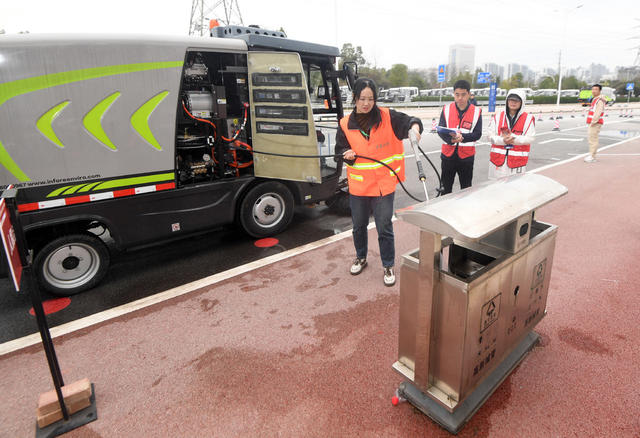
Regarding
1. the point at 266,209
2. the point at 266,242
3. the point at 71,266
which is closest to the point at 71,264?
the point at 71,266

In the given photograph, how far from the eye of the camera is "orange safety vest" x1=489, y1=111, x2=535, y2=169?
4352mm

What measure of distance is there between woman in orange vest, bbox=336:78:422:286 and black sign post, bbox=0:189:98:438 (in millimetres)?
2306

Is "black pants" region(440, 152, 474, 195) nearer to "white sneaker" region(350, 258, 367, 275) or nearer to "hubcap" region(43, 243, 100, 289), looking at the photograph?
"white sneaker" region(350, 258, 367, 275)

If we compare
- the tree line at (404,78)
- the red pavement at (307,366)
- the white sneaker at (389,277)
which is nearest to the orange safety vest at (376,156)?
the white sneaker at (389,277)

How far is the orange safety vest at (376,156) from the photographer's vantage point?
11.2 feet

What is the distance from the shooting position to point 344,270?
13.5 feet

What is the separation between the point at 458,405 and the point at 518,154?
3187mm

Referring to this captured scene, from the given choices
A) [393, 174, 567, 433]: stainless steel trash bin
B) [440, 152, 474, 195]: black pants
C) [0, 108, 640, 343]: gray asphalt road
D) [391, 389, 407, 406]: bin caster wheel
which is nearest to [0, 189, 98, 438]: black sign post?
[0, 108, 640, 343]: gray asphalt road

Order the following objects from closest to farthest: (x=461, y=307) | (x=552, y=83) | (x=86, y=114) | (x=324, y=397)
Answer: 1. (x=461, y=307)
2. (x=324, y=397)
3. (x=86, y=114)
4. (x=552, y=83)

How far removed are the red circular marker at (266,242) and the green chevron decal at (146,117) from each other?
1734 mm

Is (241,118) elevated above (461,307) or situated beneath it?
elevated above

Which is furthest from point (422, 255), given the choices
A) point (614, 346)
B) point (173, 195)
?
point (173, 195)

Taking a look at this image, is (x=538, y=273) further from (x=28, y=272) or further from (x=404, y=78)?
(x=404, y=78)

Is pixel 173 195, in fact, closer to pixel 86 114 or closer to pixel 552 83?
pixel 86 114
